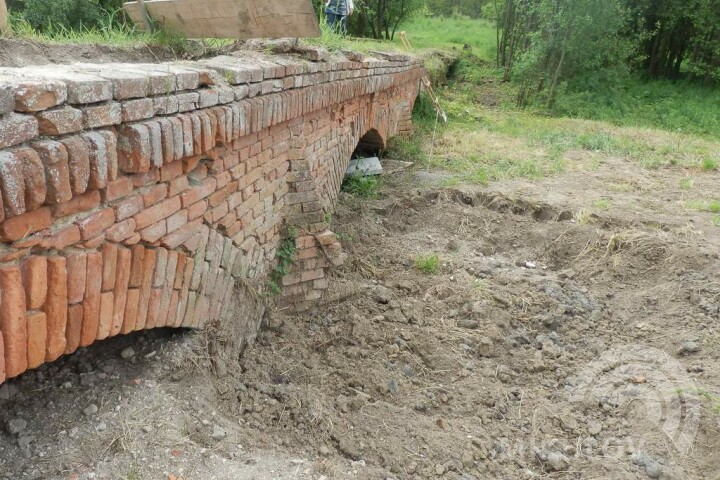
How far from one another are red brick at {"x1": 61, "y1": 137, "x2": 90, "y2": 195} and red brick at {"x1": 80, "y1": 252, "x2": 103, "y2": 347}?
30cm

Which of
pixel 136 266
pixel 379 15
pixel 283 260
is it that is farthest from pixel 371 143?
pixel 379 15

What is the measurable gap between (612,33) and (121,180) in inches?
588

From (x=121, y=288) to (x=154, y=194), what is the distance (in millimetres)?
446

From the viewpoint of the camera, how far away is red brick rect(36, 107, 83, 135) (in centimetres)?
176

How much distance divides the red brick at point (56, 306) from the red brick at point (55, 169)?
0.79 feet

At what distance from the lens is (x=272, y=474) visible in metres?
2.50

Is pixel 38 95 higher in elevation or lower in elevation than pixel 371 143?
higher

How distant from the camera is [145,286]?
8.09ft

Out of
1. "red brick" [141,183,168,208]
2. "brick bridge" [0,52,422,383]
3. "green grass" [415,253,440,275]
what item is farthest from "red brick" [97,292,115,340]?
"green grass" [415,253,440,275]

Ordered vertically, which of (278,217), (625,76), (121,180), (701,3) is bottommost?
(278,217)

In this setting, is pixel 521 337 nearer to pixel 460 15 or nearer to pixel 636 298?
pixel 636 298

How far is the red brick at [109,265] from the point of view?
216 cm

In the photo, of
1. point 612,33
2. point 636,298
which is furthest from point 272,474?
point 612,33

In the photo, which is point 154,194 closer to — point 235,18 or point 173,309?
point 173,309
